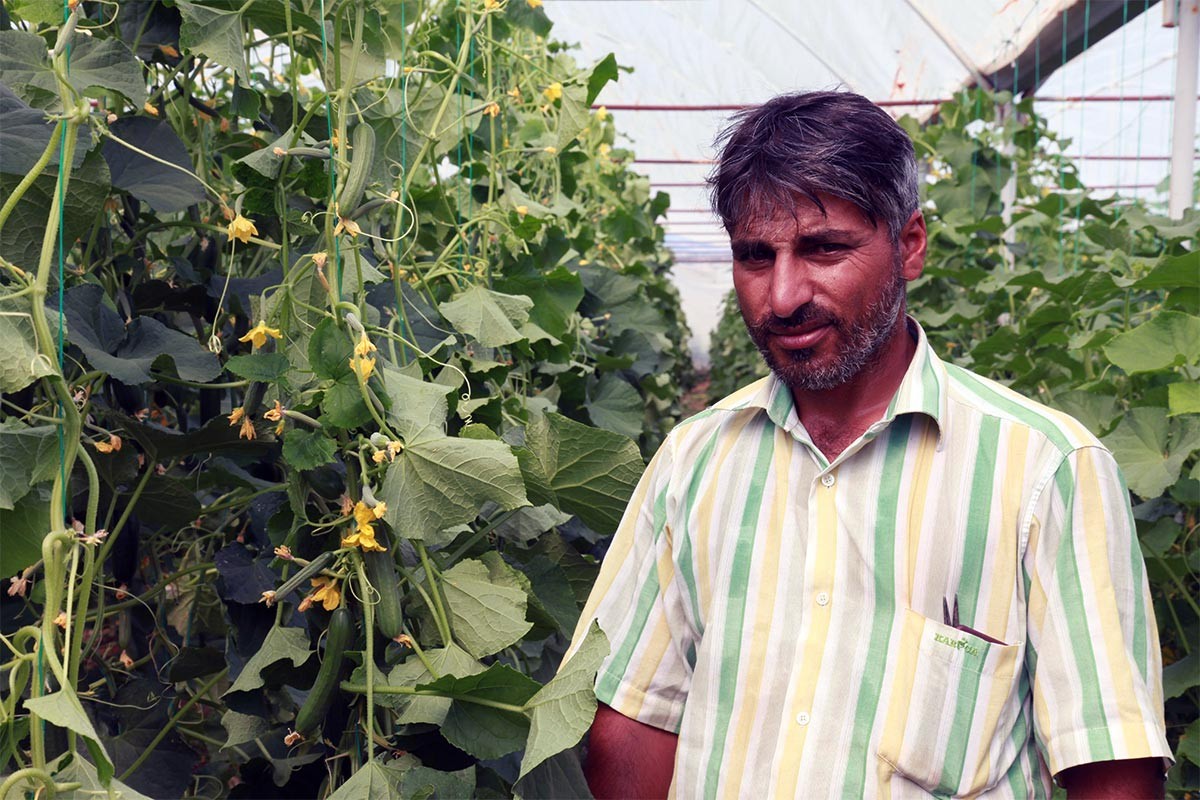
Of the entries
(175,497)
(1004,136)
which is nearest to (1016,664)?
(175,497)

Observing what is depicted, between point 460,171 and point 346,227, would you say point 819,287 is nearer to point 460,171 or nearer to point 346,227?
point 346,227

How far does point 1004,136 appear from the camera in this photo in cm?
415

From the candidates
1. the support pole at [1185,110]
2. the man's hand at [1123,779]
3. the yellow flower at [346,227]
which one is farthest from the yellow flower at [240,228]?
the support pole at [1185,110]

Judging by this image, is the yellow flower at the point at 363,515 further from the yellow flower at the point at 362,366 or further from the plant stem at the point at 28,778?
the plant stem at the point at 28,778

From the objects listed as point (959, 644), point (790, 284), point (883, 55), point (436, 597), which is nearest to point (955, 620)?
point (959, 644)

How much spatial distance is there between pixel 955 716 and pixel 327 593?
1.99ft

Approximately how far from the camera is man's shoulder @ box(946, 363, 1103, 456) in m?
1.18

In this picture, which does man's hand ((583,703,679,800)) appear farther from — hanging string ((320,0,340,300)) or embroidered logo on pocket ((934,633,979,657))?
hanging string ((320,0,340,300))

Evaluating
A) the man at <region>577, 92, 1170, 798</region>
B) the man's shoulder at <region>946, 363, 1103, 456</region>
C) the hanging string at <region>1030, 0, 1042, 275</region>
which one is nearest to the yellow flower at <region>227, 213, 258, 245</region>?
the man at <region>577, 92, 1170, 798</region>

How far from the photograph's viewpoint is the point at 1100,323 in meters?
3.25

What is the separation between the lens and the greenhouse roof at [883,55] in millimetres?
4703

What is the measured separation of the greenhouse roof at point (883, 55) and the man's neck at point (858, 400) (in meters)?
2.89

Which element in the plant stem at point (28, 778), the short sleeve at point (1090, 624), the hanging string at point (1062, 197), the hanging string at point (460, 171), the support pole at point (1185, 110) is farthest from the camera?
the hanging string at point (1062, 197)

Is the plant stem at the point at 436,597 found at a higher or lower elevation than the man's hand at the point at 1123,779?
higher
